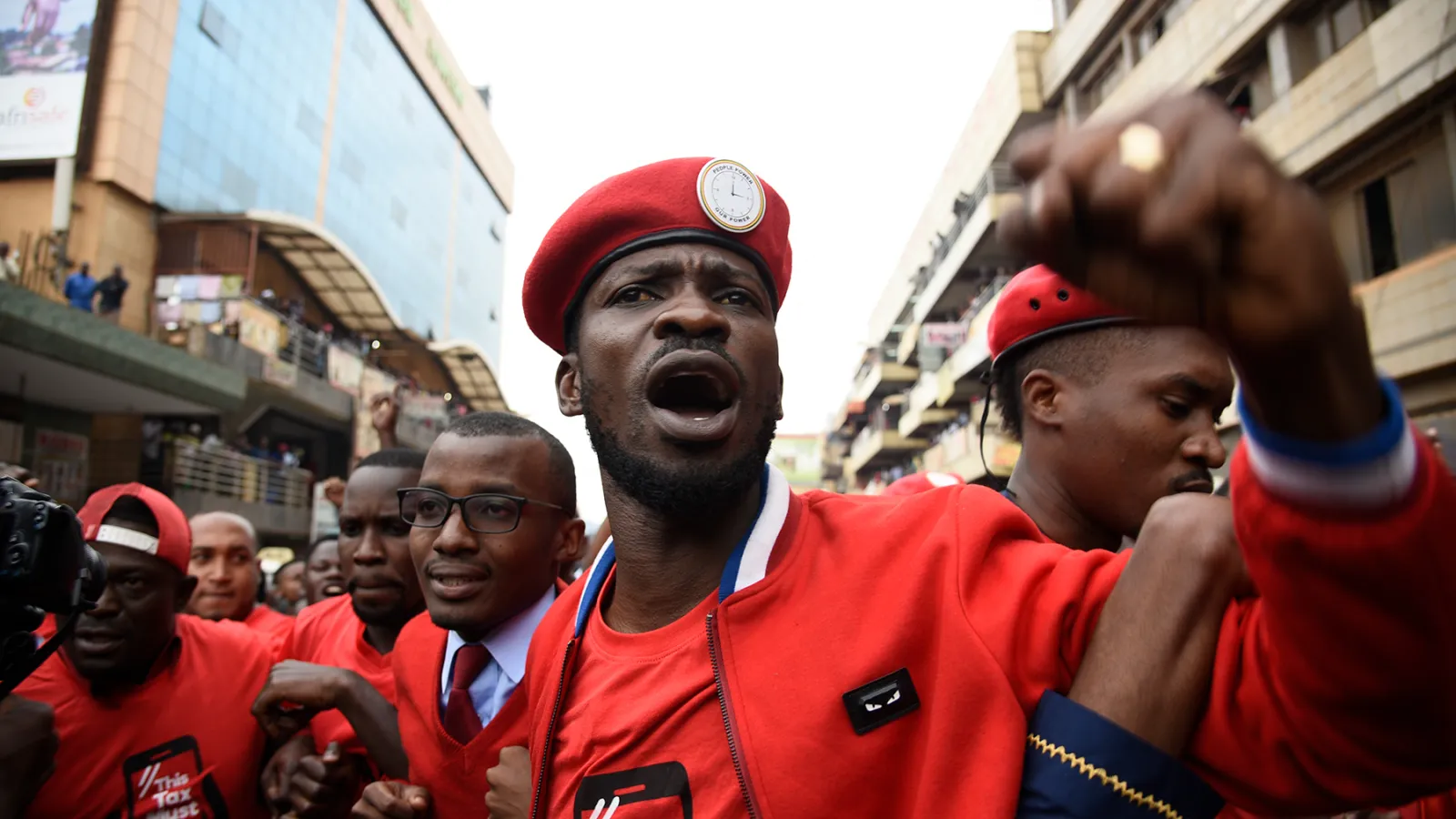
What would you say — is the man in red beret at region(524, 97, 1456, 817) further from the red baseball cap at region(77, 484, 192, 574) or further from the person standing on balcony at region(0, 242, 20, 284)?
the person standing on balcony at region(0, 242, 20, 284)

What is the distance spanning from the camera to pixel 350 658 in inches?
139

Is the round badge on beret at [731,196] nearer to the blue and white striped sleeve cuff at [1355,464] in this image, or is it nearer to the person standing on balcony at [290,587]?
the blue and white striped sleeve cuff at [1355,464]

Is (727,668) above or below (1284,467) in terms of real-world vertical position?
below

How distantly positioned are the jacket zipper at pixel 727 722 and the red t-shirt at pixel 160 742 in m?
2.55

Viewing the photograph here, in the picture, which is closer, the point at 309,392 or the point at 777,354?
the point at 777,354

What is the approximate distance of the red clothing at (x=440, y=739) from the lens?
2.38 m

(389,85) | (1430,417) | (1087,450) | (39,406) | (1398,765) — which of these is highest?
(389,85)

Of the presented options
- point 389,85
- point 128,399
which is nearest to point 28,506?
point 128,399

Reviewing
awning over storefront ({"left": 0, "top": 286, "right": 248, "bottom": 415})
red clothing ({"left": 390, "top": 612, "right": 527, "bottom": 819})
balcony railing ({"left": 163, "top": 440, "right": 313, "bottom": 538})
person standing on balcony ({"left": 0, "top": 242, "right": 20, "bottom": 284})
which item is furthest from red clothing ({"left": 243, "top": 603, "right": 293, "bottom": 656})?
balcony railing ({"left": 163, "top": 440, "right": 313, "bottom": 538})

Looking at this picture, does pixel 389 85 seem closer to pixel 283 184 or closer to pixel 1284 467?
pixel 283 184

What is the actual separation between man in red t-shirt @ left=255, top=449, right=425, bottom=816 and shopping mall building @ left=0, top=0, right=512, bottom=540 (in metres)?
12.3

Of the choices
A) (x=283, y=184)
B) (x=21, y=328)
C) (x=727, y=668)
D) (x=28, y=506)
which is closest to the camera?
(x=727, y=668)

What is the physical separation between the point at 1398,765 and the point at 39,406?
2201cm

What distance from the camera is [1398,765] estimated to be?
98 cm
